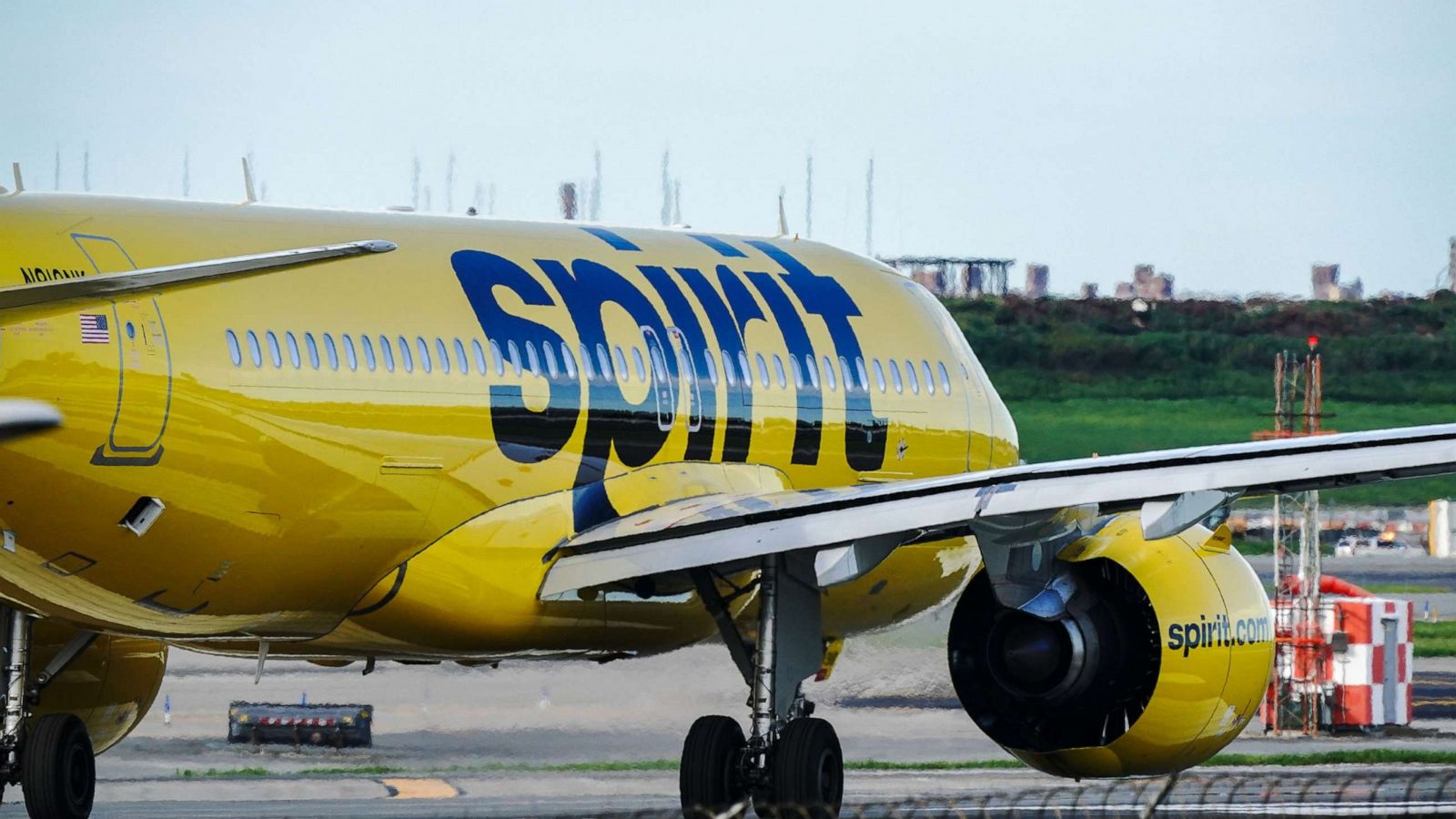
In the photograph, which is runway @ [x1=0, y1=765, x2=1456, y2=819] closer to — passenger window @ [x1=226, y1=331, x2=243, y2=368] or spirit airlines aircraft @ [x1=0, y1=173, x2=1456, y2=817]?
spirit airlines aircraft @ [x1=0, y1=173, x2=1456, y2=817]

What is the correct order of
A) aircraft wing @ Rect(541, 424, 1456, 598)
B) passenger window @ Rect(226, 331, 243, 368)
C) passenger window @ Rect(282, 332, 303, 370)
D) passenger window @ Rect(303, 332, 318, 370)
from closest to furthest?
aircraft wing @ Rect(541, 424, 1456, 598) < passenger window @ Rect(226, 331, 243, 368) < passenger window @ Rect(282, 332, 303, 370) < passenger window @ Rect(303, 332, 318, 370)

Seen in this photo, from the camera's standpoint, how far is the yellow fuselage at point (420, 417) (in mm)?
14844

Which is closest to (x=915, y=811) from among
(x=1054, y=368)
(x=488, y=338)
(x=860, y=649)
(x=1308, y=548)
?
(x=488, y=338)

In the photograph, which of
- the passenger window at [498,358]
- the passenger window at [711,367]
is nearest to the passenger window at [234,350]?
the passenger window at [498,358]

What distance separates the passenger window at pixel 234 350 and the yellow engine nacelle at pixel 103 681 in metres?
3.86

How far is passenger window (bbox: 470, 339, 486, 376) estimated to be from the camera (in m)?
17.5

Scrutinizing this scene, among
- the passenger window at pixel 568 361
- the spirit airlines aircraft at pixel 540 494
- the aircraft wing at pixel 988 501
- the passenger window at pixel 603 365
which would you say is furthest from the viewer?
the passenger window at pixel 603 365

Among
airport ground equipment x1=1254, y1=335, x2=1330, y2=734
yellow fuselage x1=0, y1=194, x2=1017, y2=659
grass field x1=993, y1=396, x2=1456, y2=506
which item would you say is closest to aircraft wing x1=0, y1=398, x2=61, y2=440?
yellow fuselage x1=0, y1=194, x2=1017, y2=659

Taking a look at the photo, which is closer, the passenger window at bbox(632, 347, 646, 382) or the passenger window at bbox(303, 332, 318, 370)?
the passenger window at bbox(303, 332, 318, 370)

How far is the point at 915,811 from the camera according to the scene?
2027 centimetres

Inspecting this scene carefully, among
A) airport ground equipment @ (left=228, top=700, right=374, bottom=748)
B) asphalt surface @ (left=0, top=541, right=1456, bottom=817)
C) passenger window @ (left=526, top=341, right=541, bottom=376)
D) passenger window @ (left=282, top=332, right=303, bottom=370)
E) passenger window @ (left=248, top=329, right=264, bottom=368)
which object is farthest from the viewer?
airport ground equipment @ (left=228, top=700, right=374, bottom=748)

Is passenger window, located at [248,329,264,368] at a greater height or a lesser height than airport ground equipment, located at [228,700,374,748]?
greater

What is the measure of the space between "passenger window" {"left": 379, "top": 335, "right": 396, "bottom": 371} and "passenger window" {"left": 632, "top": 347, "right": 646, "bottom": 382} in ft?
7.58

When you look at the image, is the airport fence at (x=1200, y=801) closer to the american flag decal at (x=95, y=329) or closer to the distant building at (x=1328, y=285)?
the american flag decal at (x=95, y=329)
